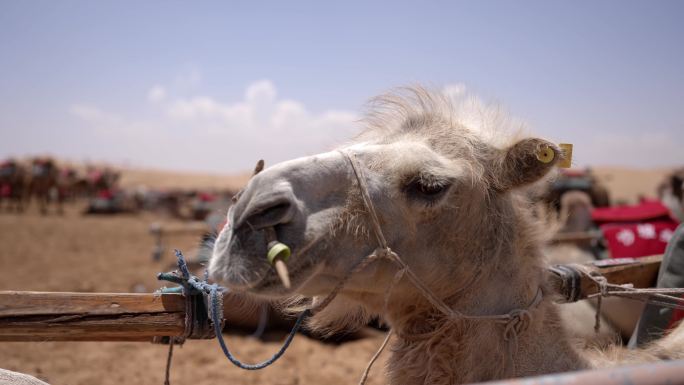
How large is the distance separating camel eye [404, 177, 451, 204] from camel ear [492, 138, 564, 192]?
31 centimetres

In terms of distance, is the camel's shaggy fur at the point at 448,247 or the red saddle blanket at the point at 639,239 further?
the red saddle blanket at the point at 639,239

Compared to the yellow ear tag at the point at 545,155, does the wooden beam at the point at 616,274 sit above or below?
below

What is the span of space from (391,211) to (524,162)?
0.61 m

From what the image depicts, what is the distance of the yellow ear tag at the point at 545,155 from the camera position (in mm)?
1878

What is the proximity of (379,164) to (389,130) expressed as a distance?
40 centimetres

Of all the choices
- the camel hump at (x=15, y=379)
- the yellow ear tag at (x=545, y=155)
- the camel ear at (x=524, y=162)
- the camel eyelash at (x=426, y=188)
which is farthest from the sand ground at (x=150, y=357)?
the yellow ear tag at (x=545, y=155)

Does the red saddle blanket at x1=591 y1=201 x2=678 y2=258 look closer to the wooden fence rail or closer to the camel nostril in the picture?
the camel nostril

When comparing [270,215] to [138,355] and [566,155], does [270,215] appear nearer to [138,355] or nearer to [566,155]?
[566,155]

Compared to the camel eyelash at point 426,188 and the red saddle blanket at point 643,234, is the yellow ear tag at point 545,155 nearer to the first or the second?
the camel eyelash at point 426,188

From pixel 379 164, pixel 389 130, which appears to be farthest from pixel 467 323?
pixel 389 130

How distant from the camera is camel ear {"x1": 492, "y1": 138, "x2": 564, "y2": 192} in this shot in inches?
74.1

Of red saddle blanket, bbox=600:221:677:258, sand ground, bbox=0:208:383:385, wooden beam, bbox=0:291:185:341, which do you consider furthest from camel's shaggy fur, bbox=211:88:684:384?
sand ground, bbox=0:208:383:385

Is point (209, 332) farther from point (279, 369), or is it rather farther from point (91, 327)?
point (279, 369)

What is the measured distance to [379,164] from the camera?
6.00 ft
